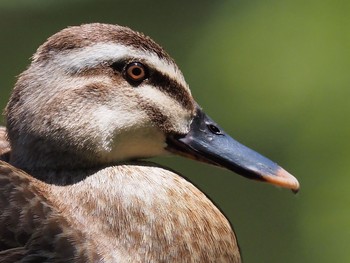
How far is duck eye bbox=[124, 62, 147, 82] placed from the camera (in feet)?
9.85

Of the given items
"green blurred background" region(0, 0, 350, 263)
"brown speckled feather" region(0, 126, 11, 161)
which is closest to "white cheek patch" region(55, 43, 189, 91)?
"brown speckled feather" region(0, 126, 11, 161)

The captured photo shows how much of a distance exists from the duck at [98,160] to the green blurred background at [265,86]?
237cm

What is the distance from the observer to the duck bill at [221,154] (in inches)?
122

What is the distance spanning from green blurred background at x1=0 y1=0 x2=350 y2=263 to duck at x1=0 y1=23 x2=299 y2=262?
2.37 m

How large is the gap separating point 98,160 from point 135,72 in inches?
9.9

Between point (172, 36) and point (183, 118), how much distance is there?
3.62m

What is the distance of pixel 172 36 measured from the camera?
6.67 meters

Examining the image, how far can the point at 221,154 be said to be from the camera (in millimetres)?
3127

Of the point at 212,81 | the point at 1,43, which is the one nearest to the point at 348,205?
the point at 212,81

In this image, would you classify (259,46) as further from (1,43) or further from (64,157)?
(64,157)

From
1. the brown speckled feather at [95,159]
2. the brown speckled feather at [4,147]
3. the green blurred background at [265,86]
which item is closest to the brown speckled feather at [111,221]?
the brown speckled feather at [95,159]

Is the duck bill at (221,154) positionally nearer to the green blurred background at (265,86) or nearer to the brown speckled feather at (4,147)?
the brown speckled feather at (4,147)

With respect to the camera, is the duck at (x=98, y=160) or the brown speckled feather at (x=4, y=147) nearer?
the duck at (x=98, y=160)

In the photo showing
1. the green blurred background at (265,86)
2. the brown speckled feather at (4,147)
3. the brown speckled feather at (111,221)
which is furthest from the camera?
the green blurred background at (265,86)
